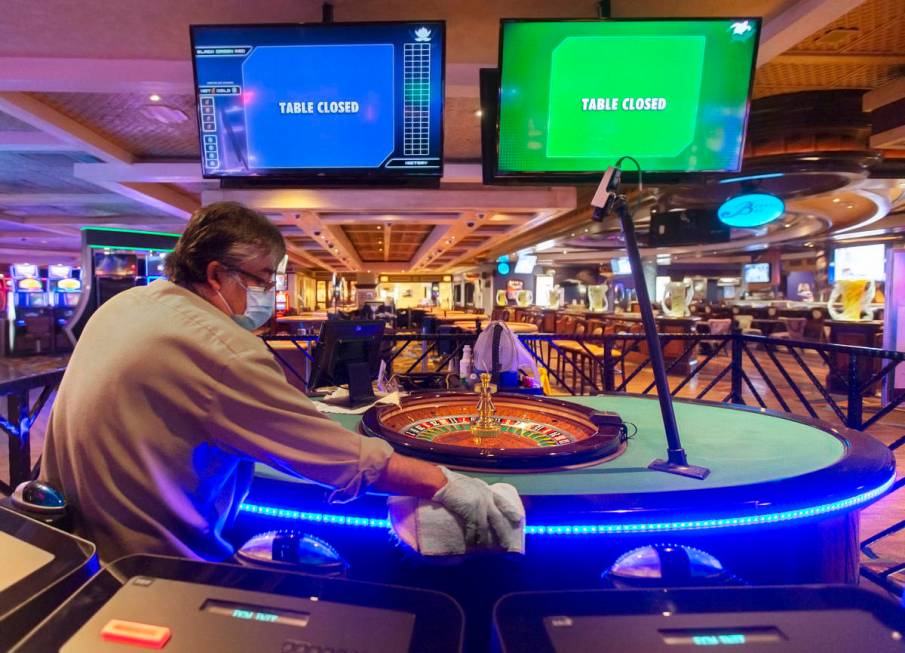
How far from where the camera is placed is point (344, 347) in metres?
2.17

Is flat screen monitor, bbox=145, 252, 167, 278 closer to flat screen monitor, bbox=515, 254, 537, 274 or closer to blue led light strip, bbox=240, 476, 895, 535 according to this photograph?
blue led light strip, bbox=240, 476, 895, 535

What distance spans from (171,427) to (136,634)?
0.50 meters

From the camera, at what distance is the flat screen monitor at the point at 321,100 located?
2.33 m

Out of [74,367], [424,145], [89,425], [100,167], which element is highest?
[100,167]

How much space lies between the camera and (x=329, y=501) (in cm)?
114

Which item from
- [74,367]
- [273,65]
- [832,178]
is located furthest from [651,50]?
[832,178]

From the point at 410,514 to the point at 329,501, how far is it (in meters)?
0.22

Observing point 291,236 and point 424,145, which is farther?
point 291,236

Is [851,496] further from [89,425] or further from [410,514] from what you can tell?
[89,425]

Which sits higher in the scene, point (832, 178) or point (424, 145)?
point (832, 178)

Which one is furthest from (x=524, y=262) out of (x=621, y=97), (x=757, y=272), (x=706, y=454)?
(x=706, y=454)

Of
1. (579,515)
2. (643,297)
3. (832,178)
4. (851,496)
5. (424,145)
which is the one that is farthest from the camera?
(832,178)

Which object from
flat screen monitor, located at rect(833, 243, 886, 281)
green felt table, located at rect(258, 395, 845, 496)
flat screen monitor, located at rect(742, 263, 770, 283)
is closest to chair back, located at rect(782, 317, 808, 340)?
flat screen monitor, located at rect(833, 243, 886, 281)

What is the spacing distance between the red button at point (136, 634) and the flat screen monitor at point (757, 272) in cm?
2383
